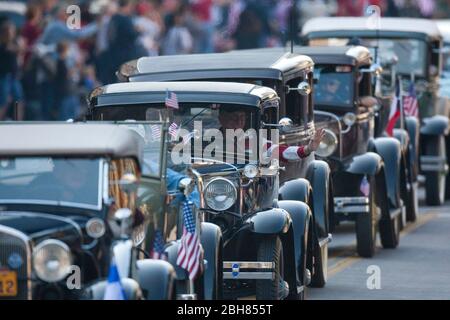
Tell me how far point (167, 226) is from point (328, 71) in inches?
277

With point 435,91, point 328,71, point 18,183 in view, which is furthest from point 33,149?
point 435,91

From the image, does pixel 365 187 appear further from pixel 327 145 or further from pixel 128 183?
pixel 128 183

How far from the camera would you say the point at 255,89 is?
1410 centimetres

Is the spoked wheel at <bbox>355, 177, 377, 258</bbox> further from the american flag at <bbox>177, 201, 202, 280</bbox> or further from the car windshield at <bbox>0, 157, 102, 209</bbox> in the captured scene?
the car windshield at <bbox>0, 157, 102, 209</bbox>

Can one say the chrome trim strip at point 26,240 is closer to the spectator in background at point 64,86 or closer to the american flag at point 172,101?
the american flag at point 172,101

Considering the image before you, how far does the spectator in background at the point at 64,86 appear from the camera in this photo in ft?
86.3

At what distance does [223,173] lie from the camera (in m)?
13.3

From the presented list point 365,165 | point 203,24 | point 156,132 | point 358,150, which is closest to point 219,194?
point 156,132

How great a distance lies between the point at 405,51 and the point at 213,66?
8.02 m

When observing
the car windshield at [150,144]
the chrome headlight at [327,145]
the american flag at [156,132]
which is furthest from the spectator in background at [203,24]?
the american flag at [156,132]

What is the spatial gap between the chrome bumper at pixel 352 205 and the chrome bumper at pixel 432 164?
541 cm

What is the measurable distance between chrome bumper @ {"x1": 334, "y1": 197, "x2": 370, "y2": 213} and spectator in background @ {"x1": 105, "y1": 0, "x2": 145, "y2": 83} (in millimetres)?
8432

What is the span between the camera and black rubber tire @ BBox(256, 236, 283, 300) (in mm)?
12773
